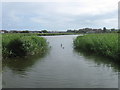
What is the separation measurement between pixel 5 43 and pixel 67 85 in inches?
338

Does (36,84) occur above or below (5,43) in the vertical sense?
below

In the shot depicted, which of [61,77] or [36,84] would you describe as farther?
[61,77]

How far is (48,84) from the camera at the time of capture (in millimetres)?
8570

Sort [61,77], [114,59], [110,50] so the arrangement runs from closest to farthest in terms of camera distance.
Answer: [61,77]
[114,59]
[110,50]

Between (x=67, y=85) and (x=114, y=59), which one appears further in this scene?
(x=114, y=59)

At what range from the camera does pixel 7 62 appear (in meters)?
14.2

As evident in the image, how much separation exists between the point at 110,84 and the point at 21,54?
948cm

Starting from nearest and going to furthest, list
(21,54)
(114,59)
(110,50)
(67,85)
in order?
(67,85) < (114,59) < (110,50) < (21,54)

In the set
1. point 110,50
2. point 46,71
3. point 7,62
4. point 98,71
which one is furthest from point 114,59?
point 7,62

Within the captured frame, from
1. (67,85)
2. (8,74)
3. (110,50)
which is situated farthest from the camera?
(110,50)

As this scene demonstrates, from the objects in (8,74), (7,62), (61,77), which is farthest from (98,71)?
(7,62)

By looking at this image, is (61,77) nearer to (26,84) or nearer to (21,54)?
(26,84)

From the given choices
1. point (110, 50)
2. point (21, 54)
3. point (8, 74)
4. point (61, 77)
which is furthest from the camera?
point (21, 54)

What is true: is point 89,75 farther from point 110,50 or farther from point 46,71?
point 110,50
